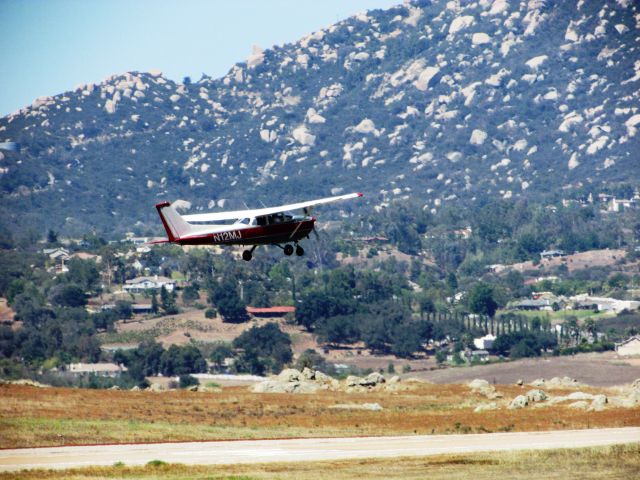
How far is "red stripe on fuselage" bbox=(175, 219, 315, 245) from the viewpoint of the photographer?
71.6 metres

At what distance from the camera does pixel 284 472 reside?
60.7m

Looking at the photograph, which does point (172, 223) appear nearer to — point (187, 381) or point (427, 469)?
point (427, 469)

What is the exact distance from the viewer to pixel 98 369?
641 feet

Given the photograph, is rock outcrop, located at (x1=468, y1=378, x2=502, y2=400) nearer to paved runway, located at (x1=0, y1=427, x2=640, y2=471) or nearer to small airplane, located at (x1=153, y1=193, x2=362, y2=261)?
paved runway, located at (x1=0, y1=427, x2=640, y2=471)

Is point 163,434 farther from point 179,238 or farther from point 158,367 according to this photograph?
point 158,367

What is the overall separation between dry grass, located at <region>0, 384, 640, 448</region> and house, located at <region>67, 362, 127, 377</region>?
8411 centimetres

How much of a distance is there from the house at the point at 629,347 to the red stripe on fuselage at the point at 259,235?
128722 mm

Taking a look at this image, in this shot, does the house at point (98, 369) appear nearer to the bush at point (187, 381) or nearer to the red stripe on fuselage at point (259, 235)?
the bush at point (187, 381)

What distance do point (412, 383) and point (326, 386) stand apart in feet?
32.0

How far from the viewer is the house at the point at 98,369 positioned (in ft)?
627

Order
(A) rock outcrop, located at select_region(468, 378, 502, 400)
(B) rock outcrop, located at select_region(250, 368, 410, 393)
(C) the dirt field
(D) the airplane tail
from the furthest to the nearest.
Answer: (C) the dirt field → (B) rock outcrop, located at select_region(250, 368, 410, 393) → (A) rock outcrop, located at select_region(468, 378, 502, 400) → (D) the airplane tail

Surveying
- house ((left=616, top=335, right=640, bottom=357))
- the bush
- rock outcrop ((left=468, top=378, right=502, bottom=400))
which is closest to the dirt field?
house ((left=616, top=335, right=640, bottom=357))

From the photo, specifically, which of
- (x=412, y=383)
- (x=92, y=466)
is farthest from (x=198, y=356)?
(x=92, y=466)

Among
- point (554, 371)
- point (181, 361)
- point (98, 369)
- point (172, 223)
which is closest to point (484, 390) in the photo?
point (172, 223)
